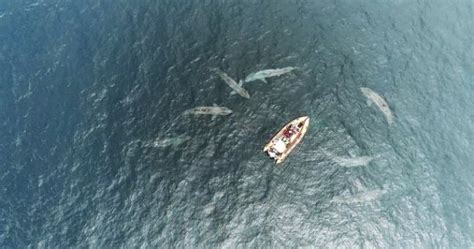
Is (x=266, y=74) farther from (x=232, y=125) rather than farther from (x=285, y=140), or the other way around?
(x=285, y=140)

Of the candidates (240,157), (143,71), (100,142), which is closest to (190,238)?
(240,157)

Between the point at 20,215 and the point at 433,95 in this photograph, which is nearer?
the point at 20,215

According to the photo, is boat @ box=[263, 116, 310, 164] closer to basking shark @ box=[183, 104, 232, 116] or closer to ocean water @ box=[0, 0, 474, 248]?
ocean water @ box=[0, 0, 474, 248]

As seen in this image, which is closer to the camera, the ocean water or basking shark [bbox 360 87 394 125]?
the ocean water

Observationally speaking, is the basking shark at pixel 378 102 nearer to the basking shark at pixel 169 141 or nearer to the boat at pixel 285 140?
the boat at pixel 285 140

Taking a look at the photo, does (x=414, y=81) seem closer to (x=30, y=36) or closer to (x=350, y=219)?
(x=350, y=219)

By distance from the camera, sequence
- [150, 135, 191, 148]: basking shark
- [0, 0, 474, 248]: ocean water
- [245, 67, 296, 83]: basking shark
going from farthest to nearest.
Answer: [245, 67, 296, 83]: basking shark
[150, 135, 191, 148]: basking shark
[0, 0, 474, 248]: ocean water

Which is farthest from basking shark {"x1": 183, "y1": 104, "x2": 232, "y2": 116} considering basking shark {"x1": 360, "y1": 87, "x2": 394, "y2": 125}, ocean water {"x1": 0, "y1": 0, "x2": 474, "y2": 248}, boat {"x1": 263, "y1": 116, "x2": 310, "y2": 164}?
basking shark {"x1": 360, "y1": 87, "x2": 394, "y2": 125}
